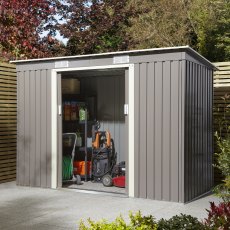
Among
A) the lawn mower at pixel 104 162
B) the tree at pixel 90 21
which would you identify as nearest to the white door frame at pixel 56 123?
the lawn mower at pixel 104 162

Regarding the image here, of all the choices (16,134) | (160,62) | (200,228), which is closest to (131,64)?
(160,62)

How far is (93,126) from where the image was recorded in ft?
32.7

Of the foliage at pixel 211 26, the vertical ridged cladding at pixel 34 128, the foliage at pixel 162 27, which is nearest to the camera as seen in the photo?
the vertical ridged cladding at pixel 34 128

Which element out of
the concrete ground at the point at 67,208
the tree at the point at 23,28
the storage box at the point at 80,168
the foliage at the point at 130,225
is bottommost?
the concrete ground at the point at 67,208

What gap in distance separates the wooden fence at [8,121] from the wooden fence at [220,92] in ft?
15.0

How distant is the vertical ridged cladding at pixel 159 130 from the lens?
7.20 m

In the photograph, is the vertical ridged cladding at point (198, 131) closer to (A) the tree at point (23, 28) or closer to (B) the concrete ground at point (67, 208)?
(B) the concrete ground at point (67, 208)

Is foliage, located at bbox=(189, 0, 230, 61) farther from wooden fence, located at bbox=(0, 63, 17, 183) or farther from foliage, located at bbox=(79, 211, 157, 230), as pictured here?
foliage, located at bbox=(79, 211, 157, 230)

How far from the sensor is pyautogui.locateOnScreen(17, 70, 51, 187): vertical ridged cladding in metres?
8.65

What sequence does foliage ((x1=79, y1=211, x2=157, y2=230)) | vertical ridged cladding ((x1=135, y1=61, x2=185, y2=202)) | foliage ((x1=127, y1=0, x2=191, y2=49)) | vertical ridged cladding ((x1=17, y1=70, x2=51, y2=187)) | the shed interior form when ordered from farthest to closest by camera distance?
1. foliage ((x1=127, y1=0, x2=191, y2=49))
2. the shed interior
3. vertical ridged cladding ((x1=17, y1=70, x2=51, y2=187))
4. vertical ridged cladding ((x1=135, y1=61, x2=185, y2=202))
5. foliage ((x1=79, y1=211, x2=157, y2=230))

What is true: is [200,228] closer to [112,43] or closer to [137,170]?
[137,170]

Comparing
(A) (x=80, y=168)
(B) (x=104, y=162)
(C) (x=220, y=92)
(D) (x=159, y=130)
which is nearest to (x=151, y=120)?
(D) (x=159, y=130)

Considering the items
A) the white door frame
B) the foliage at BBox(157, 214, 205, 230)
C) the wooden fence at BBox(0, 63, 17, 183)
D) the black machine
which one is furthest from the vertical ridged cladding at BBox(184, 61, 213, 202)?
the wooden fence at BBox(0, 63, 17, 183)

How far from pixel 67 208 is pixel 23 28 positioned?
8.61 m
